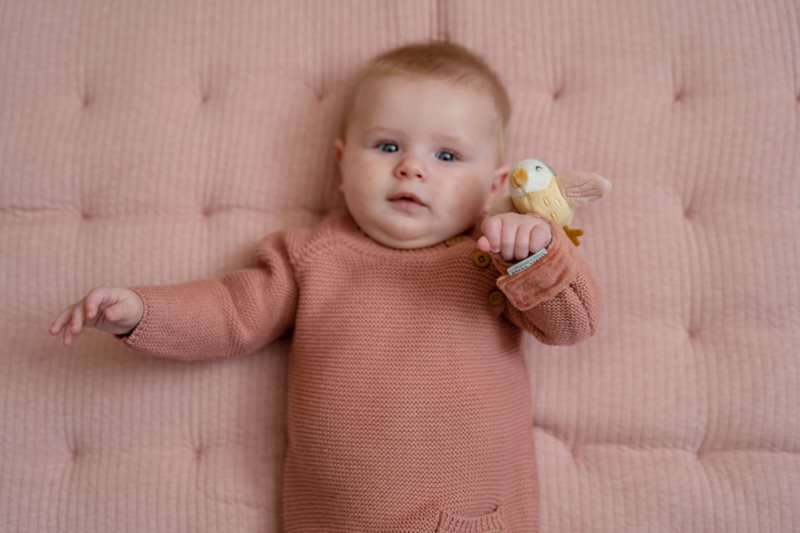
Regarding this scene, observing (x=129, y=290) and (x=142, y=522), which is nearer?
(x=129, y=290)

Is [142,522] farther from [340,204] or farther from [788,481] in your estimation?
[788,481]

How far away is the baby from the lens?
1107 millimetres

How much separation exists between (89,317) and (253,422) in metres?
0.38

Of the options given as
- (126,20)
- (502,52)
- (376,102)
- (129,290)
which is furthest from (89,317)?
(502,52)

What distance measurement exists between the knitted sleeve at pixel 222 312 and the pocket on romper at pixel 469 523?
0.45 metres

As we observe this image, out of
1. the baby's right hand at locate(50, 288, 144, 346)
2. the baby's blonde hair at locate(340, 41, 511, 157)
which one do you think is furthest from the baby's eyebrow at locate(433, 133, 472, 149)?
the baby's right hand at locate(50, 288, 144, 346)

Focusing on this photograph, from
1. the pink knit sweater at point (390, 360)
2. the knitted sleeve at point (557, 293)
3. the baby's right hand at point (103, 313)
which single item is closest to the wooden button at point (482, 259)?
the pink knit sweater at point (390, 360)

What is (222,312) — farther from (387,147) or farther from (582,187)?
(582,187)

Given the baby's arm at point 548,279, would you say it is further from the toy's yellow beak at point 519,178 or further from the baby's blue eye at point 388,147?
the baby's blue eye at point 388,147

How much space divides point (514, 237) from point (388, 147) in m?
0.35

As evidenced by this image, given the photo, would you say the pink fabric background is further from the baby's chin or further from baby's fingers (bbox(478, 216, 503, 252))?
baby's fingers (bbox(478, 216, 503, 252))

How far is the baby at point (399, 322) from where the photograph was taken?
3.63 feet

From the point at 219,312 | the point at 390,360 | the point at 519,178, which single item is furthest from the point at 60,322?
the point at 519,178

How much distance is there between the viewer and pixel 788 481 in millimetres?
1206
